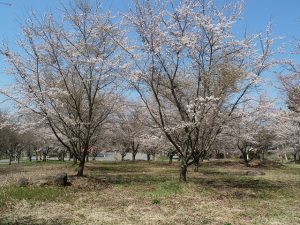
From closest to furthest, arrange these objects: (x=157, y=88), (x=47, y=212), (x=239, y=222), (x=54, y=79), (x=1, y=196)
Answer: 1. (x=239, y=222)
2. (x=47, y=212)
3. (x=1, y=196)
4. (x=157, y=88)
5. (x=54, y=79)

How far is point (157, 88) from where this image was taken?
52.0ft

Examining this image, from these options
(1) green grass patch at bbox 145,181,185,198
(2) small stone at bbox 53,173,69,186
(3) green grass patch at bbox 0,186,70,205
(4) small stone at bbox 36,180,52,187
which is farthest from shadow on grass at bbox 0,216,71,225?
(2) small stone at bbox 53,173,69,186

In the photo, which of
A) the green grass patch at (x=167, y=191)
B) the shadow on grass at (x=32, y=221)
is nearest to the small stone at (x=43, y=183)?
the green grass patch at (x=167, y=191)

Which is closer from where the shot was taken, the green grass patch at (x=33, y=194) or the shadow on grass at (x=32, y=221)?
the shadow on grass at (x=32, y=221)

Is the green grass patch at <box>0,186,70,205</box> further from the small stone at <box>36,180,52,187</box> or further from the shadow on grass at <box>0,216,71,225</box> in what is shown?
the shadow on grass at <box>0,216,71,225</box>

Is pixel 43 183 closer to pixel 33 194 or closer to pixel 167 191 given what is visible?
pixel 33 194

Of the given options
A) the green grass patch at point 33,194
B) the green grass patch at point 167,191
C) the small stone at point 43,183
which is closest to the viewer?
the green grass patch at point 33,194

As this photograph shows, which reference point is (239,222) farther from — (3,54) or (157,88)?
(3,54)

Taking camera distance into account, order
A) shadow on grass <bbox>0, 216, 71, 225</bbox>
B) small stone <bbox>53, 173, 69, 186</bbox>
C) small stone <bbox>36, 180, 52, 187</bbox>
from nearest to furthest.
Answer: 1. shadow on grass <bbox>0, 216, 71, 225</bbox>
2. small stone <bbox>36, 180, 52, 187</bbox>
3. small stone <bbox>53, 173, 69, 186</bbox>

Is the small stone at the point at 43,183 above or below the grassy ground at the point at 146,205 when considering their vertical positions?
above

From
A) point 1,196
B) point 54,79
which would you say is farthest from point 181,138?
point 1,196

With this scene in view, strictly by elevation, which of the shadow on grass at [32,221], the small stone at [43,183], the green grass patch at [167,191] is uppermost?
the small stone at [43,183]

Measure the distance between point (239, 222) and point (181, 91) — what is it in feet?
28.7

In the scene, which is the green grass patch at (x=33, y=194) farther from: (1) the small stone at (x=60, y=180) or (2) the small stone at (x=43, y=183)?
(1) the small stone at (x=60, y=180)
